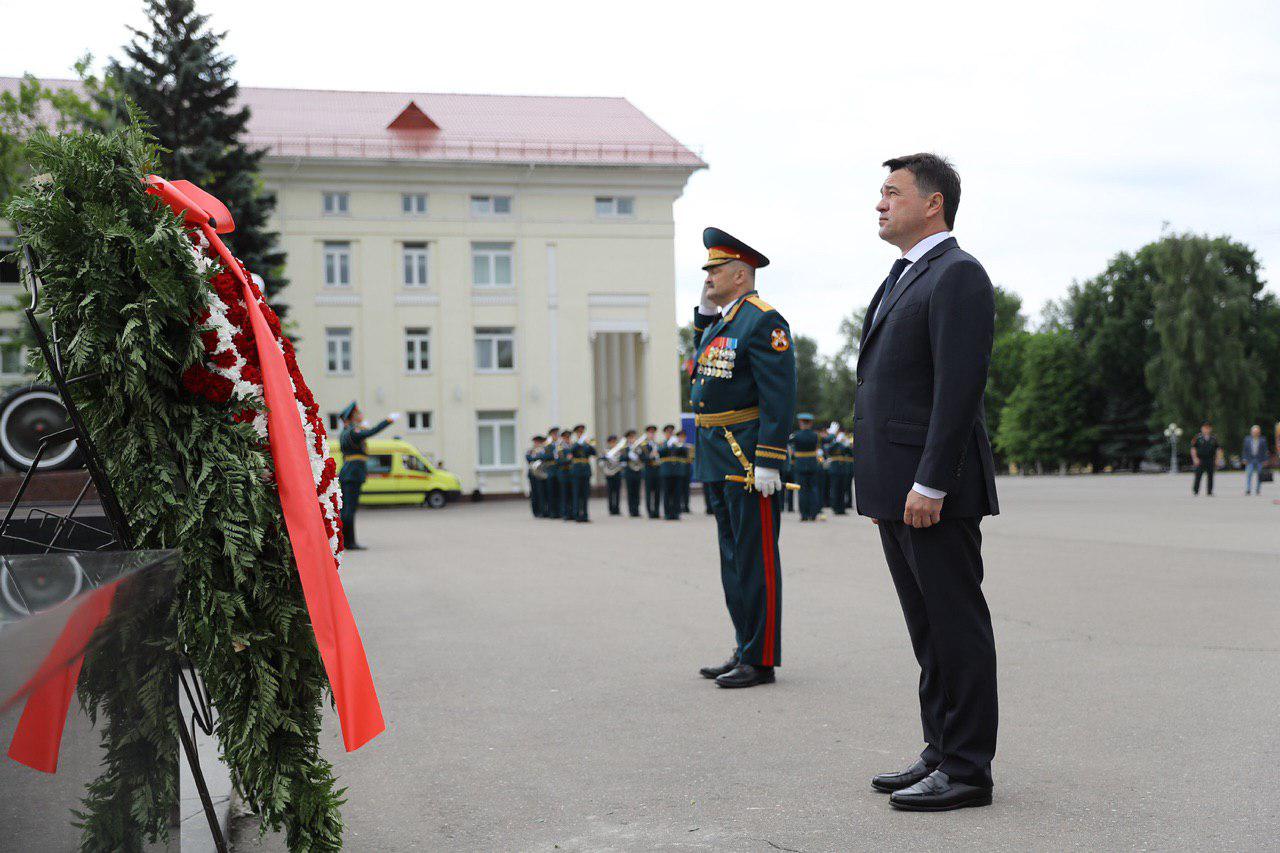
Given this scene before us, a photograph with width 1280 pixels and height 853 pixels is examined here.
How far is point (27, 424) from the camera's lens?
817cm

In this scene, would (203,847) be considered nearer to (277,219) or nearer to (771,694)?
(771,694)

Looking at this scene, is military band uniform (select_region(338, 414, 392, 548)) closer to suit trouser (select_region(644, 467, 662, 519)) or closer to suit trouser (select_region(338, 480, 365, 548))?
suit trouser (select_region(338, 480, 365, 548))

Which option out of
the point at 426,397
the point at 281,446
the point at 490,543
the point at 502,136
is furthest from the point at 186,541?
the point at 502,136

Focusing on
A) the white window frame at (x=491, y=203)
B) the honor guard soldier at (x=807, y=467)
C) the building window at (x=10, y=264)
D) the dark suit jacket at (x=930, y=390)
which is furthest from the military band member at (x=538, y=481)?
the building window at (x=10, y=264)

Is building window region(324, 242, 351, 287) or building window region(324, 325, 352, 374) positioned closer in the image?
building window region(324, 242, 351, 287)

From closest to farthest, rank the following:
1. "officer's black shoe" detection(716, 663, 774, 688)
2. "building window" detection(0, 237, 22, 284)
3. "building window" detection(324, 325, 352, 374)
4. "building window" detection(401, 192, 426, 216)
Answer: "building window" detection(0, 237, 22, 284), "officer's black shoe" detection(716, 663, 774, 688), "building window" detection(324, 325, 352, 374), "building window" detection(401, 192, 426, 216)

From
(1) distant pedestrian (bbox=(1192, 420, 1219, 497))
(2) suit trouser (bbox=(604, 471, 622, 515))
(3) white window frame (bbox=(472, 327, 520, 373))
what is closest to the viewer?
(2) suit trouser (bbox=(604, 471, 622, 515))

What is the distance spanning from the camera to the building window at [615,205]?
149 feet

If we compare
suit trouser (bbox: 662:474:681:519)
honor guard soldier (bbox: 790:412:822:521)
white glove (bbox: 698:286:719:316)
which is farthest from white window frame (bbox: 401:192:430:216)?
white glove (bbox: 698:286:719:316)

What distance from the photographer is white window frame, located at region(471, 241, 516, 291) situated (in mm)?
44938

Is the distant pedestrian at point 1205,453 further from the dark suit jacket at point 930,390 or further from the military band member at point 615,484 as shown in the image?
the dark suit jacket at point 930,390

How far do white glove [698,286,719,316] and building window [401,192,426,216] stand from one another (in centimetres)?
3879

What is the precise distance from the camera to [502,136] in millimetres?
46625

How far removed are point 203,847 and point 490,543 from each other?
14552 millimetres
